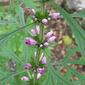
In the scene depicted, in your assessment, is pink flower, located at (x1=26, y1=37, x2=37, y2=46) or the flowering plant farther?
pink flower, located at (x1=26, y1=37, x2=37, y2=46)

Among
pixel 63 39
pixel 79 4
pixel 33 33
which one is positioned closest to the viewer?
pixel 33 33

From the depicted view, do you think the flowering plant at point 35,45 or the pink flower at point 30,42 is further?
the pink flower at point 30,42

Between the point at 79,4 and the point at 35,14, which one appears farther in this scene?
the point at 79,4

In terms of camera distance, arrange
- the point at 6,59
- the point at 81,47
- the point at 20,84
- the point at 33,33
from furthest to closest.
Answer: the point at 6,59 < the point at 20,84 < the point at 33,33 < the point at 81,47

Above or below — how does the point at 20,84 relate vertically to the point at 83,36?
below

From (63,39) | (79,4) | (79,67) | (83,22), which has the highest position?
(79,4)

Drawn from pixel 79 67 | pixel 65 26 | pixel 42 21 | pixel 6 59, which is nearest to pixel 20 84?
pixel 6 59

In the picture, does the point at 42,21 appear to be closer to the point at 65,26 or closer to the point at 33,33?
the point at 33,33

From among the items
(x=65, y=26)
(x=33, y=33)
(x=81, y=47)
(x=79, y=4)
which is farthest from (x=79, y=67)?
(x=81, y=47)

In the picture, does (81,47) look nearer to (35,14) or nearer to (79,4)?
(35,14)
